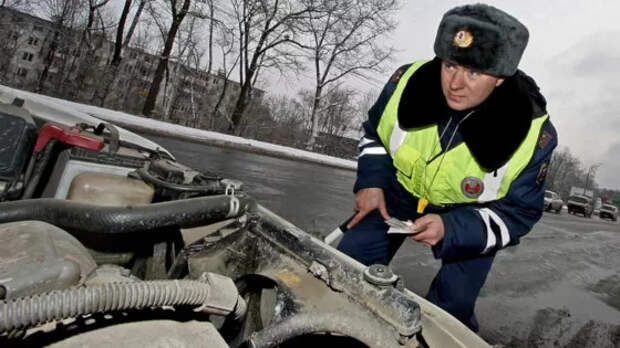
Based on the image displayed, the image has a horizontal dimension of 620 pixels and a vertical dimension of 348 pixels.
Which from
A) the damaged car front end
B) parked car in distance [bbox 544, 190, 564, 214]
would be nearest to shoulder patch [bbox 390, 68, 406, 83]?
the damaged car front end

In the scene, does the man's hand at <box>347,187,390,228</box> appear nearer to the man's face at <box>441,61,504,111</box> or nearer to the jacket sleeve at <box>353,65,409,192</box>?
the jacket sleeve at <box>353,65,409,192</box>

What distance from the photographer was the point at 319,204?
6.89 meters

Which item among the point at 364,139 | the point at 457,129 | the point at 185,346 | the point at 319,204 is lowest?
the point at 319,204

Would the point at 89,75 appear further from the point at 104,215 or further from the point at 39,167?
the point at 104,215

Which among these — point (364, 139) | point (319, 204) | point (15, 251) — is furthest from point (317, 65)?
point (15, 251)

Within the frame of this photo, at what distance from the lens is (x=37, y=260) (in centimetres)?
89

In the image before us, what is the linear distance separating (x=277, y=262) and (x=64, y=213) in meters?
0.75

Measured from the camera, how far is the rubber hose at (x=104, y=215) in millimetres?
1257

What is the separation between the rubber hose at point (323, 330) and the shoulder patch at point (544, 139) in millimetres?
1276

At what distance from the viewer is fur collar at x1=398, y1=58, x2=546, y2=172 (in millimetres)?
1691

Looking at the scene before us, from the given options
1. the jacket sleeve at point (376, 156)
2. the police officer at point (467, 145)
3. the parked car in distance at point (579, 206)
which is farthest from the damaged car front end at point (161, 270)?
the parked car in distance at point (579, 206)

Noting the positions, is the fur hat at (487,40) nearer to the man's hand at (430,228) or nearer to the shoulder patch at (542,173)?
the shoulder patch at (542,173)

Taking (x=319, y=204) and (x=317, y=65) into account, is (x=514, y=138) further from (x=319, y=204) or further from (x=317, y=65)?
(x=317, y=65)

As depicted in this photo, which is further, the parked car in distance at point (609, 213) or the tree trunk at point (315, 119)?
the parked car in distance at point (609, 213)
